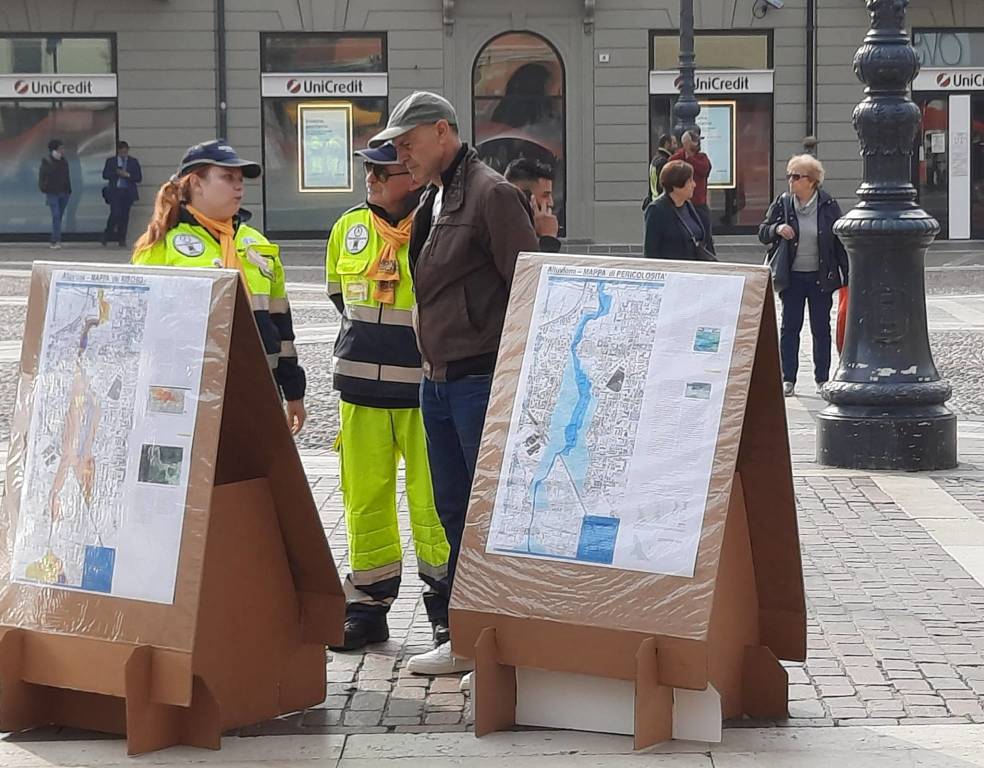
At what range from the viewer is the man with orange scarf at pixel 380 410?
230 inches

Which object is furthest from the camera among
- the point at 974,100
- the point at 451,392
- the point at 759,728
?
the point at 974,100

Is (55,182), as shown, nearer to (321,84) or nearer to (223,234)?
(321,84)

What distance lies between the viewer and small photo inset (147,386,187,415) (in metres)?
4.79

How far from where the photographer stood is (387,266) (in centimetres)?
581

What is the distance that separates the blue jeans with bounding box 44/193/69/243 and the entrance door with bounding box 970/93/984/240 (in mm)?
15074

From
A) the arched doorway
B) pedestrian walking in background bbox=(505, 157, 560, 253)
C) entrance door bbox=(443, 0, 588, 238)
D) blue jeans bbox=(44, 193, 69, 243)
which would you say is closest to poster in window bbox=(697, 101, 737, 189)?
entrance door bbox=(443, 0, 588, 238)

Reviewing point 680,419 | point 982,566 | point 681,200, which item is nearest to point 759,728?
point 680,419

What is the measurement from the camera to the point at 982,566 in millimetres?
6906

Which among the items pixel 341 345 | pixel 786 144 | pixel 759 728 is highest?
pixel 786 144

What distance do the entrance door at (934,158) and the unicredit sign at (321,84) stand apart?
29.2 feet

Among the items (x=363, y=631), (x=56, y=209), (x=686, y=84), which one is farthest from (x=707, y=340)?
(x=56, y=209)

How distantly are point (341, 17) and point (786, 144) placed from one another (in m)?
7.64

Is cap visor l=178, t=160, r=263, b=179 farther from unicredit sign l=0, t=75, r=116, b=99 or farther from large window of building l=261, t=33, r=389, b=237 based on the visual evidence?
unicredit sign l=0, t=75, r=116, b=99

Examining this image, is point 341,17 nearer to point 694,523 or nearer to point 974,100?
point 974,100
